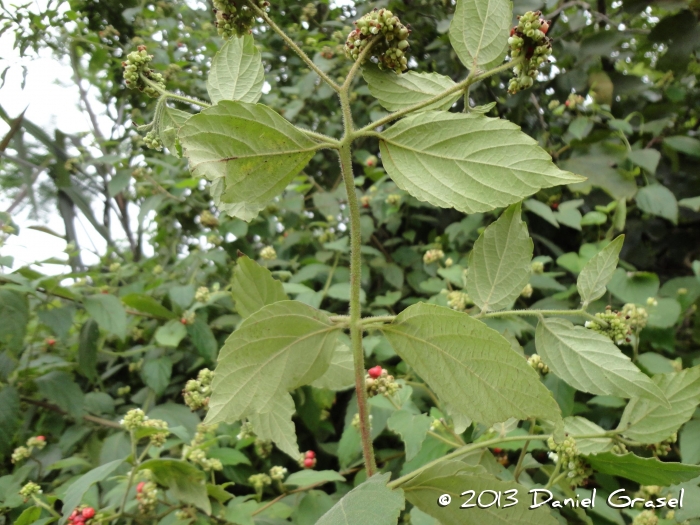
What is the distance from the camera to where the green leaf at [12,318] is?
1.01 metres

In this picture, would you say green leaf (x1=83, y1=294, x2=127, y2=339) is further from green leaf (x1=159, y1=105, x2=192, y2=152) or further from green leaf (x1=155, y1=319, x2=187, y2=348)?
green leaf (x1=159, y1=105, x2=192, y2=152)

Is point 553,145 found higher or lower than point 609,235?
higher

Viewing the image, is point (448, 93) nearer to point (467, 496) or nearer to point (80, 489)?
point (467, 496)

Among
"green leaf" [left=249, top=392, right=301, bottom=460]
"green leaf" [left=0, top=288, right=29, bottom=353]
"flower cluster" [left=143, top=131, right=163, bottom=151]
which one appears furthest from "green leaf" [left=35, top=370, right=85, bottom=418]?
"flower cluster" [left=143, top=131, right=163, bottom=151]

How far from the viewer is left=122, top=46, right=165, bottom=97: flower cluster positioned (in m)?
0.50

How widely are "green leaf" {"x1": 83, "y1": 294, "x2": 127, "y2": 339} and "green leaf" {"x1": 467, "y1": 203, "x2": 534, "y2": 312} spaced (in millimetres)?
885

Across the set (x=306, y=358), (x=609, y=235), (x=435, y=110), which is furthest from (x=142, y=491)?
(x=609, y=235)

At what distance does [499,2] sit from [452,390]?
0.34 m

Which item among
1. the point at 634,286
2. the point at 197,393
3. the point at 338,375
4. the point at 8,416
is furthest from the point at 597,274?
the point at 8,416

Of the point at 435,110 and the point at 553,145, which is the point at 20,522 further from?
the point at 553,145

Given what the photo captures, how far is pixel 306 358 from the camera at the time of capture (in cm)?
46

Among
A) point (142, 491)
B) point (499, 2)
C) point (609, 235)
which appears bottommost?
point (142, 491)

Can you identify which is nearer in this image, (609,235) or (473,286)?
(473,286)

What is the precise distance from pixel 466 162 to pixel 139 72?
35 centimetres
